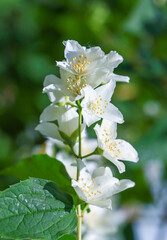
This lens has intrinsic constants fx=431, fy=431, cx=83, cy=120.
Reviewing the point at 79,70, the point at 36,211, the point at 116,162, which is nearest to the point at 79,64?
the point at 79,70

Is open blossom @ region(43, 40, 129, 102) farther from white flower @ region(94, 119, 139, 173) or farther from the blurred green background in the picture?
the blurred green background

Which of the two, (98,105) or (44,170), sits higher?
(98,105)

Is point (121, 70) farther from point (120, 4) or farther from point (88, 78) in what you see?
point (88, 78)

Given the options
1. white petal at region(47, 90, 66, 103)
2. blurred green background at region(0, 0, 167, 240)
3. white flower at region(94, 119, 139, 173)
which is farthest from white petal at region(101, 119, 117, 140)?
blurred green background at region(0, 0, 167, 240)

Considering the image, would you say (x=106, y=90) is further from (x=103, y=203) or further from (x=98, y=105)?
(x=103, y=203)

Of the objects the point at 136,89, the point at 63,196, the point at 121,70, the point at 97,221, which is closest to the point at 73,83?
the point at 63,196

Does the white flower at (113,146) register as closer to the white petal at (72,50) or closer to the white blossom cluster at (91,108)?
the white blossom cluster at (91,108)
